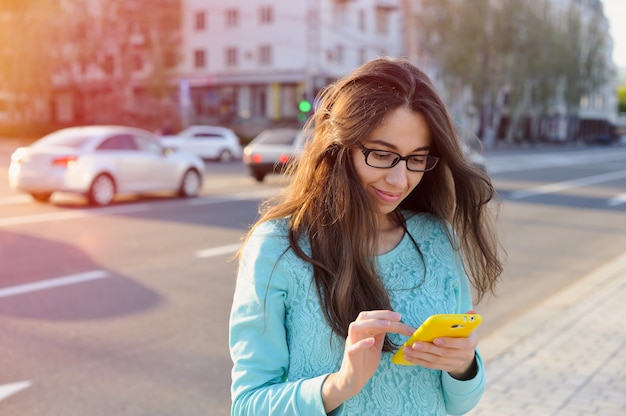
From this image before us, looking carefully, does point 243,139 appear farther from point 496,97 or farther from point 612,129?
point 612,129

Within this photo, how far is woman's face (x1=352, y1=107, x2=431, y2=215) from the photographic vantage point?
1912 millimetres

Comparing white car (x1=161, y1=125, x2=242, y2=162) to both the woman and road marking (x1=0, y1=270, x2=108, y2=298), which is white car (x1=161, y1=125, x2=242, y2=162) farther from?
the woman

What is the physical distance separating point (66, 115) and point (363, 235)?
7041 centimetres

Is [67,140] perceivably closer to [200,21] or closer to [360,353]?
[360,353]

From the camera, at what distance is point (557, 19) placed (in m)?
79.2

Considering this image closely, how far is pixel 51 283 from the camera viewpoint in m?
8.26

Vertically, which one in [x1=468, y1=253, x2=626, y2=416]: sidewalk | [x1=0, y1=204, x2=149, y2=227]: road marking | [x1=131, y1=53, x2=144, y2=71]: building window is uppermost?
[x1=131, y1=53, x2=144, y2=71]: building window

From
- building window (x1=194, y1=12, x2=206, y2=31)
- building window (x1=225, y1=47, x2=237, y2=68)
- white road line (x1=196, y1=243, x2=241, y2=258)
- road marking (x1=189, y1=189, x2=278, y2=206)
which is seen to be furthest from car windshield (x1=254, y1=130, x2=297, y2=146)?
building window (x1=194, y1=12, x2=206, y2=31)

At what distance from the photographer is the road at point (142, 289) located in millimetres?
5129

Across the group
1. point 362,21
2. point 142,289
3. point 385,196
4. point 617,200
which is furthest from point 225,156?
point 385,196

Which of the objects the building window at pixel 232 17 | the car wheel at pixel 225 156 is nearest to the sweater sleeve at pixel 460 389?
the car wheel at pixel 225 156

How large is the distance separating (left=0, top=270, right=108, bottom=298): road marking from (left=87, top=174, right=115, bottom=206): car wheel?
6629 millimetres

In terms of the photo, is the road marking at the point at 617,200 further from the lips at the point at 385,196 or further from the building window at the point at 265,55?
the building window at the point at 265,55

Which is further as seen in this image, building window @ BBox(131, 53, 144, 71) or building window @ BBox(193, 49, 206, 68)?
building window @ BBox(131, 53, 144, 71)
